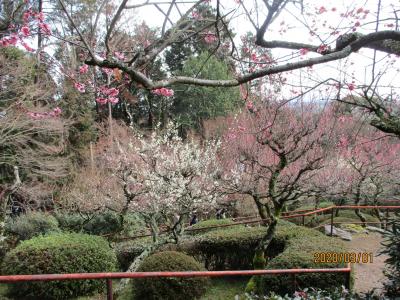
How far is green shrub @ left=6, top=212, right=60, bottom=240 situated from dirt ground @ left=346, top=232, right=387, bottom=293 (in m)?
7.91

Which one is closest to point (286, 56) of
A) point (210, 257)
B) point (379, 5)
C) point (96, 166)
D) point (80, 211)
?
point (379, 5)

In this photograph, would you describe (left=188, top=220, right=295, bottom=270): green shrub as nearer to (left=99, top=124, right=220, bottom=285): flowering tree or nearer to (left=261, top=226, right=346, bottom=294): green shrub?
(left=99, top=124, right=220, bottom=285): flowering tree

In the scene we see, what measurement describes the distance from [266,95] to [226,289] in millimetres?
4465

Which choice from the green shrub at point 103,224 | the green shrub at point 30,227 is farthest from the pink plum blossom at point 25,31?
the green shrub at point 103,224

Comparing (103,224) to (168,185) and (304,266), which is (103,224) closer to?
(168,185)

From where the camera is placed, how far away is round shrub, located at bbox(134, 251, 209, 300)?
6168 millimetres

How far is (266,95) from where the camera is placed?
8.42m

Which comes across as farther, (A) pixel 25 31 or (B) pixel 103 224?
(B) pixel 103 224

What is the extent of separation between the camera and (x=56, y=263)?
6.90m

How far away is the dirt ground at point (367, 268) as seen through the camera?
20.2ft

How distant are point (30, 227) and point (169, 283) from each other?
563 centimetres

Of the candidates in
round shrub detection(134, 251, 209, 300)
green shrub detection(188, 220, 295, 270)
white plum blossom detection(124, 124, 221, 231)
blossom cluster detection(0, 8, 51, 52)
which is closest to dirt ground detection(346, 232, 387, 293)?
green shrub detection(188, 220, 295, 270)

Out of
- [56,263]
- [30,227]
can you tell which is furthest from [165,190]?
[30,227]

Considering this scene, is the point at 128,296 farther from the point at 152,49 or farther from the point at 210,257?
the point at 152,49
